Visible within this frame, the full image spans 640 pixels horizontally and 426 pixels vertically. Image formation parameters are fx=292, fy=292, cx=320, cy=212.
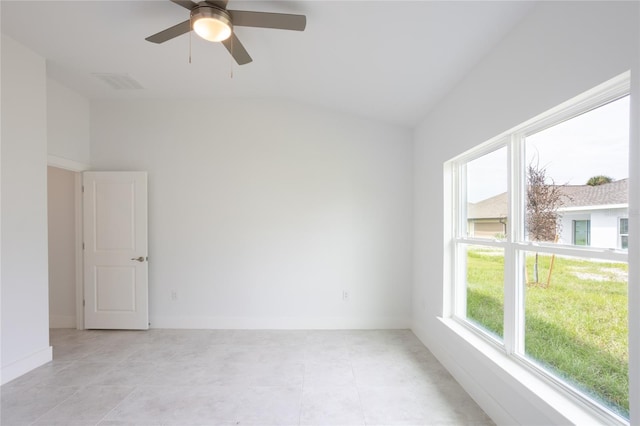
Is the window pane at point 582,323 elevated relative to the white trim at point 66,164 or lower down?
lower down

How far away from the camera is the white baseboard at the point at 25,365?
2537 mm

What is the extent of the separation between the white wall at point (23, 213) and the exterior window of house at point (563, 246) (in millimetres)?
4101

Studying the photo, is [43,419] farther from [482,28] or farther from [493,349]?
[482,28]

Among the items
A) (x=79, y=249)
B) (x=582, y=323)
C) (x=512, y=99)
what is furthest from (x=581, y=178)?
(x=79, y=249)

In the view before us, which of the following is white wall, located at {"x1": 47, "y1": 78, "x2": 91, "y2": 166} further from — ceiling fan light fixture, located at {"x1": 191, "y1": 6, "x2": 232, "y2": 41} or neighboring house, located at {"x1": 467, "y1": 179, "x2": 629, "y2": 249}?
neighboring house, located at {"x1": 467, "y1": 179, "x2": 629, "y2": 249}

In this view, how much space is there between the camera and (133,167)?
Result: 12.9ft

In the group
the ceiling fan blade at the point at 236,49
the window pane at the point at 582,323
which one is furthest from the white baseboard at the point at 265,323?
the ceiling fan blade at the point at 236,49

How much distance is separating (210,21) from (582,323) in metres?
2.78

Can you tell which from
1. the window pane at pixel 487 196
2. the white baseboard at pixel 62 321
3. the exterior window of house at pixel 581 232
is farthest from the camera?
the white baseboard at pixel 62 321

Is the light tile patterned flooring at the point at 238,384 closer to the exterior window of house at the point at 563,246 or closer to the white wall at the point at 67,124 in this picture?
the exterior window of house at the point at 563,246

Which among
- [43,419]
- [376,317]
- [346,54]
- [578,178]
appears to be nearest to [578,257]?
[578,178]

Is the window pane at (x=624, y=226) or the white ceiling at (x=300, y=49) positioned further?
the white ceiling at (x=300, y=49)

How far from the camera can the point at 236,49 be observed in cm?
223

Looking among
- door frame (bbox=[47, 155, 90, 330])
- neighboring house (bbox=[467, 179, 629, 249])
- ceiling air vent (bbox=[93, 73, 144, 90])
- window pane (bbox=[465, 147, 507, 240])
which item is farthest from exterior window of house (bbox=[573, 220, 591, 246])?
door frame (bbox=[47, 155, 90, 330])
